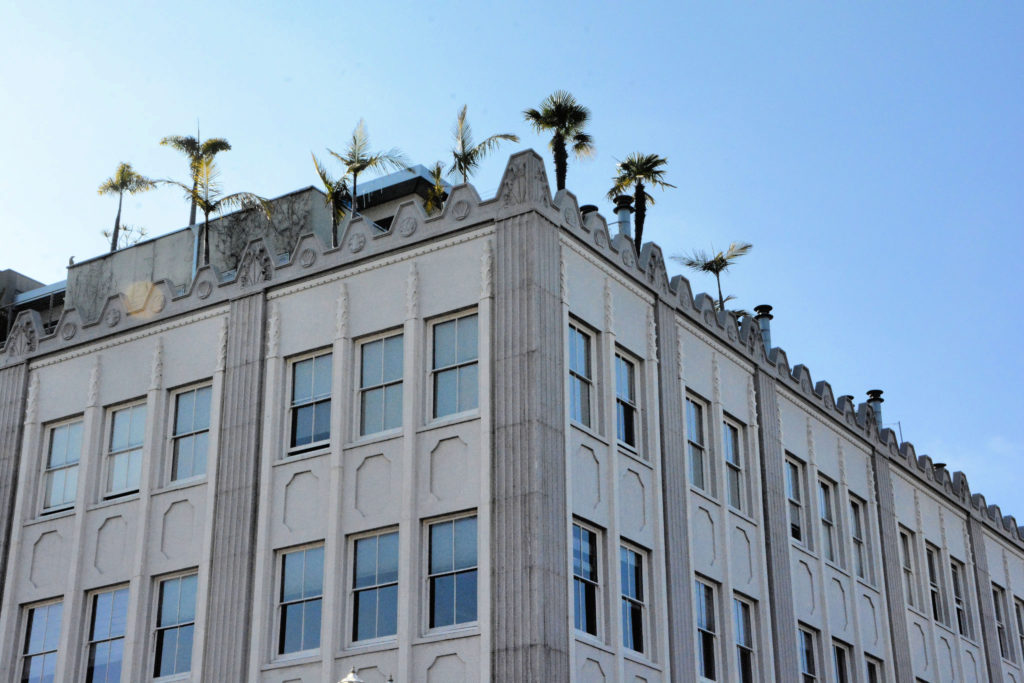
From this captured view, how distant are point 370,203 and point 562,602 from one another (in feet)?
61.9

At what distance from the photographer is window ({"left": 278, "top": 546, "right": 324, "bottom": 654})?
25156 millimetres

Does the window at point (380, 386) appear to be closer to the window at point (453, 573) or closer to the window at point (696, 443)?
the window at point (453, 573)

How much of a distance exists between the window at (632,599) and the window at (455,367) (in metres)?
3.84

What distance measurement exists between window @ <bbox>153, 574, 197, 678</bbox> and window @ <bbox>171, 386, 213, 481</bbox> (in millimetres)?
2198

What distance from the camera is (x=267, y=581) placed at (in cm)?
2578

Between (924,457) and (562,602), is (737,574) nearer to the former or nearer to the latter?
(562,602)

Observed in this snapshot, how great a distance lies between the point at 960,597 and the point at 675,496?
16747mm

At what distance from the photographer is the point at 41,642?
1133 inches

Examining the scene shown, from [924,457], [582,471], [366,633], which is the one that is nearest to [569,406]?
[582,471]

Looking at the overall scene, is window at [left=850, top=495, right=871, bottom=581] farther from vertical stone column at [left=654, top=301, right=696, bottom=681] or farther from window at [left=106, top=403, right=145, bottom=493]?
window at [left=106, top=403, right=145, bottom=493]

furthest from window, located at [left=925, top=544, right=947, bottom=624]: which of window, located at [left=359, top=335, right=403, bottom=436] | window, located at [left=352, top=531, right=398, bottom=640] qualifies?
window, located at [left=352, top=531, right=398, bottom=640]

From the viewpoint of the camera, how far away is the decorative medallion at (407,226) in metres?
26.7

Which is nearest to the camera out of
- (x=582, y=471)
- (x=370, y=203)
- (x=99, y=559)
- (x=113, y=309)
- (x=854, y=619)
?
(x=582, y=471)

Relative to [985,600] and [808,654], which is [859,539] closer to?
[808,654]
